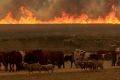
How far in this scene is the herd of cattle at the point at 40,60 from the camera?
3745cm

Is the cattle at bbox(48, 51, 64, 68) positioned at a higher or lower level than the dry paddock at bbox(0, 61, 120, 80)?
higher

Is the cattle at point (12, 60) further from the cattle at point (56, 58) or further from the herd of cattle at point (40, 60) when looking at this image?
the cattle at point (56, 58)

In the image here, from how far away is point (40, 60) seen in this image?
133 ft

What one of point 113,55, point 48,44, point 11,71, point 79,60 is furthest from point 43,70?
point 48,44

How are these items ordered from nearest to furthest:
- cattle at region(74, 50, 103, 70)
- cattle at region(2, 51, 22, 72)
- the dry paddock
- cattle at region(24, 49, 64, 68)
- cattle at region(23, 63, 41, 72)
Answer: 1. the dry paddock
2. cattle at region(23, 63, 41, 72)
3. cattle at region(74, 50, 103, 70)
4. cattle at region(2, 51, 22, 72)
5. cattle at region(24, 49, 64, 68)

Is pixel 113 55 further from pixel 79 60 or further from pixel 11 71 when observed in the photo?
pixel 11 71

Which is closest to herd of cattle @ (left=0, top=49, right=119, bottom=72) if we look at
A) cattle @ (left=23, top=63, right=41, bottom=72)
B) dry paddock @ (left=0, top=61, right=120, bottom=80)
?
cattle @ (left=23, top=63, right=41, bottom=72)

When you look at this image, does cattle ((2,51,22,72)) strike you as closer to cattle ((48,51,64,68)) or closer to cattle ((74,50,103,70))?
cattle ((48,51,64,68))

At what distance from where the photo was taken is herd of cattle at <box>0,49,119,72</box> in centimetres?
3745

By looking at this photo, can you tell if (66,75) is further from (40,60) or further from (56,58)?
(56,58)

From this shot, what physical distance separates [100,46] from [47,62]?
3757cm

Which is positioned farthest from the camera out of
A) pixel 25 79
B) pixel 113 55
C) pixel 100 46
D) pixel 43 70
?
pixel 100 46

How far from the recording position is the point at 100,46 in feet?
255

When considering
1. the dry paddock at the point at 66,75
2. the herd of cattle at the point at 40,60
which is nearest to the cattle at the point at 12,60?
the herd of cattle at the point at 40,60
